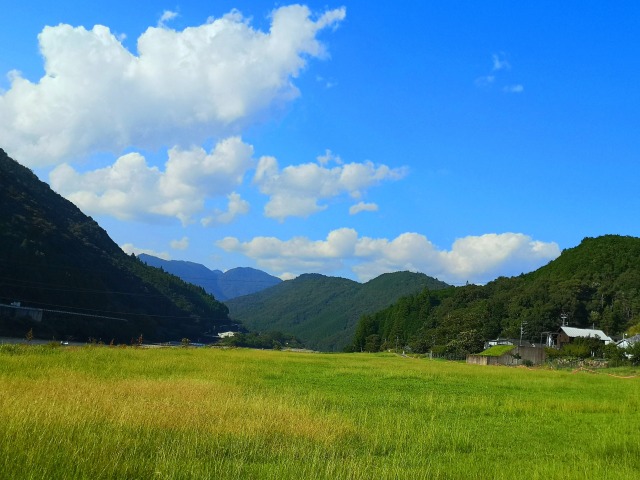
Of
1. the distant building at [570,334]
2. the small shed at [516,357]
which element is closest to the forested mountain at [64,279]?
the small shed at [516,357]

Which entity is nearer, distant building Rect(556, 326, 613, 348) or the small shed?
the small shed

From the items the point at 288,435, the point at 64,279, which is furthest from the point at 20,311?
the point at 288,435

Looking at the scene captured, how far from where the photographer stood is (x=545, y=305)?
391 feet

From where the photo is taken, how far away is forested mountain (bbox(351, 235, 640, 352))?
117 m

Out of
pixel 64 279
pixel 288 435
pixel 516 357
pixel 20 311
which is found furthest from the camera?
pixel 64 279

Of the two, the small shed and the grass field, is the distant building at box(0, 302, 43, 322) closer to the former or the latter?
the grass field

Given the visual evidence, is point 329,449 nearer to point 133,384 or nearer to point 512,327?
point 133,384

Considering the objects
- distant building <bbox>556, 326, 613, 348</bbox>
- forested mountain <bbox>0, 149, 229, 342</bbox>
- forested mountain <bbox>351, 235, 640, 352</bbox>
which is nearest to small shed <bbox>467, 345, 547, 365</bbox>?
distant building <bbox>556, 326, 613, 348</bbox>

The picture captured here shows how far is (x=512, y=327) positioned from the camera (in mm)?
118625

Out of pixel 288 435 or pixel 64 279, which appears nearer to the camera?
pixel 288 435

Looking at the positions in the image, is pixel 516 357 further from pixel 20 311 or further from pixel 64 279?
pixel 64 279

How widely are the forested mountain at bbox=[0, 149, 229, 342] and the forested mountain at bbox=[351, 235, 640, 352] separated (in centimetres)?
6573

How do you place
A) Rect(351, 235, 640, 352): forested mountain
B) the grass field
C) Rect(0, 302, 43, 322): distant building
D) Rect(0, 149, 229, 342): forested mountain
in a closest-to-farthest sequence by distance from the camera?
the grass field → Rect(0, 302, 43, 322): distant building → Rect(0, 149, 229, 342): forested mountain → Rect(351, 235, 640, 352): forested mountain

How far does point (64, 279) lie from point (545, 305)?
100m
